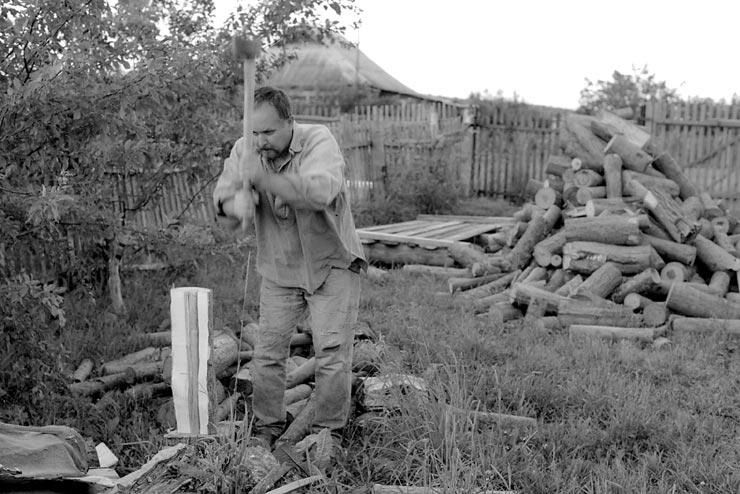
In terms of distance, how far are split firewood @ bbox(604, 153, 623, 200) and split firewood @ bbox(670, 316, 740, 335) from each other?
7.79 ft

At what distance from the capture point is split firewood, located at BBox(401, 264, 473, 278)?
878cm

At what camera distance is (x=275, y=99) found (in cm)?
363

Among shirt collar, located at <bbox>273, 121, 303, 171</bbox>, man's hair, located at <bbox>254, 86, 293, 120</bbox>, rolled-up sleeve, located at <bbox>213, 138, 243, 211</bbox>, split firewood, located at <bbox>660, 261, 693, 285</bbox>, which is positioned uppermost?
man's hair, located at <bbox>254, 86, 293, 120</bbox>

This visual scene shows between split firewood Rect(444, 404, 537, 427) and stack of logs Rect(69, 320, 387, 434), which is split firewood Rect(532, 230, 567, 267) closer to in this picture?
stack of logs Rect(69, 320, 387, 434)

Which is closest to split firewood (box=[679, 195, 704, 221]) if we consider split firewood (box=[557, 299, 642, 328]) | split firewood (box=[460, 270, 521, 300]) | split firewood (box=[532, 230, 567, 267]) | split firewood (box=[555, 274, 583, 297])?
split firewood (box=[532, 230, 567, 267])

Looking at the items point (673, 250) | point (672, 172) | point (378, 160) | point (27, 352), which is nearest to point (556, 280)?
point (673, 250)

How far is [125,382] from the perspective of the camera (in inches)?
193

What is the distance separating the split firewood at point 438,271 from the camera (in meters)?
8.78

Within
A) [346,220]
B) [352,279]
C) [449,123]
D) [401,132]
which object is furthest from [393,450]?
[449,123]

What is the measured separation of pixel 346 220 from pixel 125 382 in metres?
2.06

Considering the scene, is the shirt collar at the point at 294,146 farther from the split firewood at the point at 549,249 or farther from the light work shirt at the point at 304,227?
the split firewood at the point at 549,249

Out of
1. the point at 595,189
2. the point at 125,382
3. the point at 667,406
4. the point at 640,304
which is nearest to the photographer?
the point at 667,406

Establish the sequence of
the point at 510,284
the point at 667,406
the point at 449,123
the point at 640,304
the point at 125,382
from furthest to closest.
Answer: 1. the point at 449,123
2. the point at 510,284
3. the point at 640,304
4. the point at 125,382
5. the point at 667,406

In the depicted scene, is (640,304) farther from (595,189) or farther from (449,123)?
(449,123)
